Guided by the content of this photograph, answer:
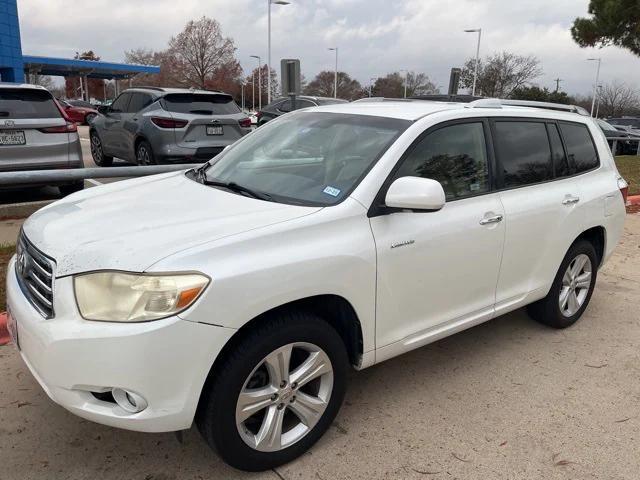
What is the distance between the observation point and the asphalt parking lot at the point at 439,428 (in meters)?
2.64

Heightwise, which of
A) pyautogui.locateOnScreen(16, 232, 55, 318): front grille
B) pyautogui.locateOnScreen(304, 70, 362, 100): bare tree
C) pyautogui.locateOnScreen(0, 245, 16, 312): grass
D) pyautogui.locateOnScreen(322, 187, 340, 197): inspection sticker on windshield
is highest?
pyautogui.locateOnScreen(304, 70, 362, 100): bare tree

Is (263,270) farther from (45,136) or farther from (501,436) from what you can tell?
(45,136)

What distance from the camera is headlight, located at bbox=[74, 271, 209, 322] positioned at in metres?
2.16

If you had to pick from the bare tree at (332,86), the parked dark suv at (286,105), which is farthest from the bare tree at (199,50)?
the parked dark suv at (286,105)

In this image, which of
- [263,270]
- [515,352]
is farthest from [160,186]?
[515,352]

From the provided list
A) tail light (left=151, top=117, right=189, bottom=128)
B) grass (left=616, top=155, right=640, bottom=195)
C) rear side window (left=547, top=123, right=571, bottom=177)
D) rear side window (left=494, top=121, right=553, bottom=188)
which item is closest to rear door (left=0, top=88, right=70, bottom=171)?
tail light (left=151, top=117, right=189, bottom=128)

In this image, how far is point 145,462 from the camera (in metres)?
2.64

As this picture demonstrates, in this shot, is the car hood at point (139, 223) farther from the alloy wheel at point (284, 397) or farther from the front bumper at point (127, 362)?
the alloy wheel at point (284, 397)

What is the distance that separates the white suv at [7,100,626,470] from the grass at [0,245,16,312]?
1.37 m

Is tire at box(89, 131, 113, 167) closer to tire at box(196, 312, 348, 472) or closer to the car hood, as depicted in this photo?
the car hood

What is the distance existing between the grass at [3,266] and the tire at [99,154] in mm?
6387

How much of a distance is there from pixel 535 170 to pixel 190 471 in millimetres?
2889

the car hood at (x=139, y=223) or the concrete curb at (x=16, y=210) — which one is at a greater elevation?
the car hood at (x=139, y=223)

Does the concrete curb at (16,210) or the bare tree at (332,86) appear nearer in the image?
the concrete curb at (16,210)
